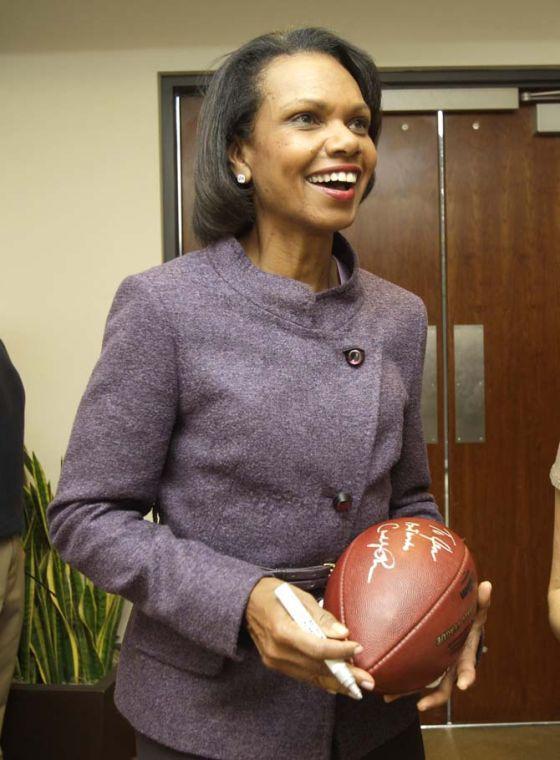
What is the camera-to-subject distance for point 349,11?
303cm

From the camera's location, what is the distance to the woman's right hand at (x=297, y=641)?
0.87m

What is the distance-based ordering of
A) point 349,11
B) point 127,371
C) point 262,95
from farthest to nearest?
point 349,11 → point 262,95 → point 127,371

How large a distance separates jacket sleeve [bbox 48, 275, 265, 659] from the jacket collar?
13 cm

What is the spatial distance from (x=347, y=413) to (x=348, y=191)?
0.30 metres

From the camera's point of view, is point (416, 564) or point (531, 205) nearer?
point (416, 564)

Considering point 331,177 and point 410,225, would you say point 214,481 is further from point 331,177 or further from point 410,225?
point 410,225

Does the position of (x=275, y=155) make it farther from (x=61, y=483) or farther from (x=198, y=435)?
(x=61, y=483)

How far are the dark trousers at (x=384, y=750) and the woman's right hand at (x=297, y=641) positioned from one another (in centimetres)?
23

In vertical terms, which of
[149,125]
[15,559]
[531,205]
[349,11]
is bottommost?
[15,559]

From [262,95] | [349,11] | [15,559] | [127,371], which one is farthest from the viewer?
[349,11]

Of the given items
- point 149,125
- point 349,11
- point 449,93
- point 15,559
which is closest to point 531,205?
point 449,93

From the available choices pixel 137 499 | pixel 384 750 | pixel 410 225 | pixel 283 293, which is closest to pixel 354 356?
pixel 283 293

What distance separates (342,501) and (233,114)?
56 cm

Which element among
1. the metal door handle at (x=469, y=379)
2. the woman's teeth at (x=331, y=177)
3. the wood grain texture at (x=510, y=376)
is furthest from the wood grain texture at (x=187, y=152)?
the woman's teeth at (x=331, y=177)
